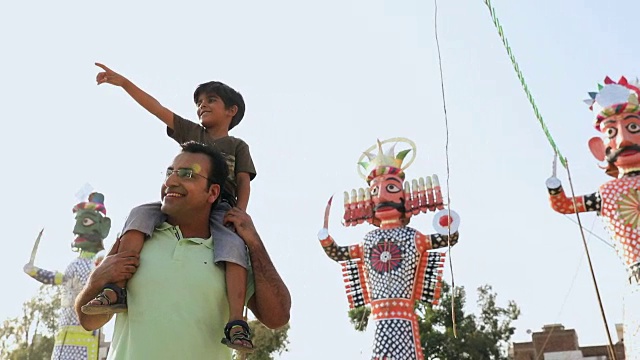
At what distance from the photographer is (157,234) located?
2234mm

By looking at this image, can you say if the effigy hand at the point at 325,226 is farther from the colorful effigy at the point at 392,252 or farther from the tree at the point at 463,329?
the tree at the point at 463,329

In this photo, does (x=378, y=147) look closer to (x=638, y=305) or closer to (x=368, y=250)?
(x=368, y=250)

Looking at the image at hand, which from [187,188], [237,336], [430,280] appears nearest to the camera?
[237,336]

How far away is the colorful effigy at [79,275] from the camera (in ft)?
33.8

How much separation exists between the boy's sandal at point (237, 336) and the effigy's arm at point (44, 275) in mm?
9830

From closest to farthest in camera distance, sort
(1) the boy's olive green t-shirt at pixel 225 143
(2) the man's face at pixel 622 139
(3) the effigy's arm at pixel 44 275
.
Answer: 1. (1) the boy's olive green t-shirt at pixel 225 143
2. (2) the man's face at pixel 622 139
3. (3) the effigy's arm at pixel 44 275

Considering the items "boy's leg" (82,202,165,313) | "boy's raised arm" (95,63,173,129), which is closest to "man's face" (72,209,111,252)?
"boy's raised arm" (95,63,173,129)

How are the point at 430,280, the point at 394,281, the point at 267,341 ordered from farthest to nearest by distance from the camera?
the point at 267,341, the point at 430,280, the point at 394,281

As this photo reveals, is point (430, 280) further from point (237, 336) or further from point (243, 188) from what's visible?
point (237, 336)

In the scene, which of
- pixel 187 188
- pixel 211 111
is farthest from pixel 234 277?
pixel 211 111

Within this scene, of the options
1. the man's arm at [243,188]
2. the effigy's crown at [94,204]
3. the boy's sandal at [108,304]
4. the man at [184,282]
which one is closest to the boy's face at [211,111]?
the man's arm at [243,188]

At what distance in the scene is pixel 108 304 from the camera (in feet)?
6.49

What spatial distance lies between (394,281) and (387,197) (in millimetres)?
1162

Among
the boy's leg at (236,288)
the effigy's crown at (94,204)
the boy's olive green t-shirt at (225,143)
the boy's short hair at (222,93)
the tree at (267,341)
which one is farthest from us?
the tree at (267,341)
